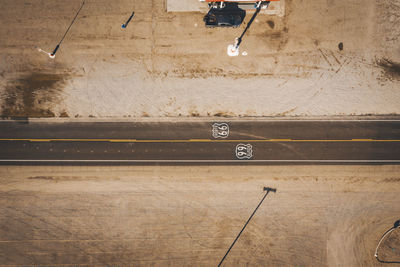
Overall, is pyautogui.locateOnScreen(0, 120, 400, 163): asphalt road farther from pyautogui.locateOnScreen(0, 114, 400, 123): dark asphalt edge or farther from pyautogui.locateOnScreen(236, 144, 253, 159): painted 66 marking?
pyautogui.locateOnScreen(0, 114, 400, 123): dark asphalt edge

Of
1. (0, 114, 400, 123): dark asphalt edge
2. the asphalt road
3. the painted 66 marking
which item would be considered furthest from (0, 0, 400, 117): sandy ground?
the painted 66 marking

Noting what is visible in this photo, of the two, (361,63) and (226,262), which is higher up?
(361,63)

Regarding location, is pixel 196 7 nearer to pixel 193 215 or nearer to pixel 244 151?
pixel 244 151

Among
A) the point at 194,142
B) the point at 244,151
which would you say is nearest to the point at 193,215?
the point at 194,142

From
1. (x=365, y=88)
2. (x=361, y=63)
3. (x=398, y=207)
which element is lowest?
(x=398, y=207)

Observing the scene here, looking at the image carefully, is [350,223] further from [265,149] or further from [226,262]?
[226,262]

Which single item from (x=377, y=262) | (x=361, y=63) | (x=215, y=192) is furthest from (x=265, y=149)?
(x=377, y=262)
